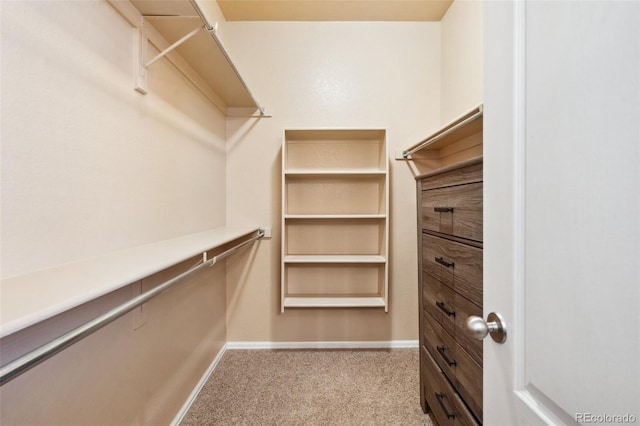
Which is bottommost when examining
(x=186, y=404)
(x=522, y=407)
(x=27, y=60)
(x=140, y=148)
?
(x=186, y=404)

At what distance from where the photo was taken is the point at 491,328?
0.57 m

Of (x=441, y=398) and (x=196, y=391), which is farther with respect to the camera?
(x=196, y=391)

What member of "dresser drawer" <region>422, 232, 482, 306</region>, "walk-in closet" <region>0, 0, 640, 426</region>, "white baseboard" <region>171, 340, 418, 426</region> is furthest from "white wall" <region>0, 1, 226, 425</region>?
"dresser drawer" <region>422, 232, 482, 306</region>

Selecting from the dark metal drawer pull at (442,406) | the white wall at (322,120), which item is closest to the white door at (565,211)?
the dark metal drawer pull at (442,406)

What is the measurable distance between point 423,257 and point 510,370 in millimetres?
884

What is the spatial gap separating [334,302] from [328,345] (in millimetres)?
409

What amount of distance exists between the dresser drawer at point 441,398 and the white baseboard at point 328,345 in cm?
73

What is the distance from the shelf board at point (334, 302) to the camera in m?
2.00

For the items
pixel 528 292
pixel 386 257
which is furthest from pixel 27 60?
pixel 386 257

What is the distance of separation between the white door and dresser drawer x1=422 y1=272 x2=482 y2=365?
0.35 meters

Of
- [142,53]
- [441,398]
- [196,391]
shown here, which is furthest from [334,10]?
[196,391]

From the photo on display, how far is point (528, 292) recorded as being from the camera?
50 centimetres

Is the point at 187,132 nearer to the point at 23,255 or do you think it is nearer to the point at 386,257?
the point at 23,255

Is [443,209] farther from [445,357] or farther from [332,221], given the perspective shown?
[332,221]
